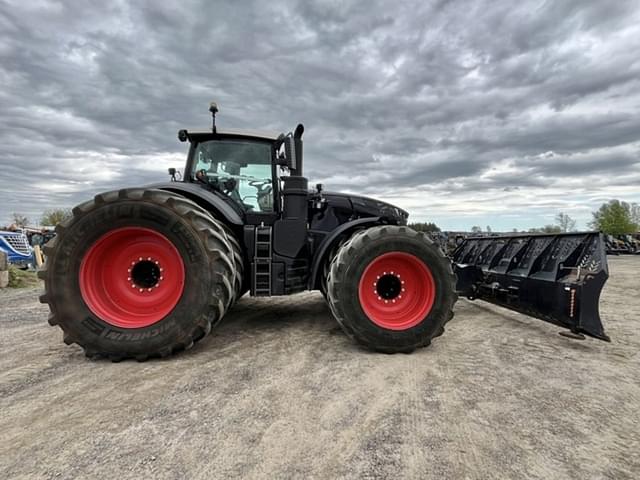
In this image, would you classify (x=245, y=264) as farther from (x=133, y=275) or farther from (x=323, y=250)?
(x=133, y=275)

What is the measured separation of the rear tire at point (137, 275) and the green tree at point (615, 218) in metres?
65.7

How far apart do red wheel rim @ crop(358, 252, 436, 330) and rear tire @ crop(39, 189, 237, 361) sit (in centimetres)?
134

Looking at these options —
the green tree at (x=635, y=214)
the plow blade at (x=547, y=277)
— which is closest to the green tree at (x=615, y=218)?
the green tree at (x=635, y=214)

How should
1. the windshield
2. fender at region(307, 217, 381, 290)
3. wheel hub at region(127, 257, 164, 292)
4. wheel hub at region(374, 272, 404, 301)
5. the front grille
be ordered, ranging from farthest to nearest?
the front grille, the windshield, fender at region(307, 217, 381, 290), wheel hub at region(374, 272, 404, 301), wheel hub at region(127, 257, 164, 292)

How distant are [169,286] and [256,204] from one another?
1426 millimetres

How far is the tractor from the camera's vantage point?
306 cm

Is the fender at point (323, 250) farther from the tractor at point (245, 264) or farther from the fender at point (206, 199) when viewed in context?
the fender at point (206, 199)

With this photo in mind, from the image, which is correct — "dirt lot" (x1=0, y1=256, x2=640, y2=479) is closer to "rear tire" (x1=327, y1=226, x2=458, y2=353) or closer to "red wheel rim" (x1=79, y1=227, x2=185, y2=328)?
"rear tire" (x1=327, y1=226, x2=458, y2=353)

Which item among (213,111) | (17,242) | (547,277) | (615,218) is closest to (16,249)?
(17,242)

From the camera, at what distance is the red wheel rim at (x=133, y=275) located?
3182mm

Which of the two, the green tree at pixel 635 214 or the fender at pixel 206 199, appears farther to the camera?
the green tree at pixel 635 214

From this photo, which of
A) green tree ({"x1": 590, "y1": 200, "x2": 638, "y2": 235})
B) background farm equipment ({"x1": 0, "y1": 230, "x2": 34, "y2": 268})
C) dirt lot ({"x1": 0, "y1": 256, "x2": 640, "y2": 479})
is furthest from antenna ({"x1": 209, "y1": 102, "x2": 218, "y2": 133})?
green tree ({"x1": 590, "y1": 200, "x2": 638, "y2": 235})

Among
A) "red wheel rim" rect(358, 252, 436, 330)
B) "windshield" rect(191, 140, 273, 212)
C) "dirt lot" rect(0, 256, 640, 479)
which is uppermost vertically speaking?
"windshield" rect(191, 140, 273, 212)

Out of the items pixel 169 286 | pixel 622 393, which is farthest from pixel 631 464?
pixel 169 286
